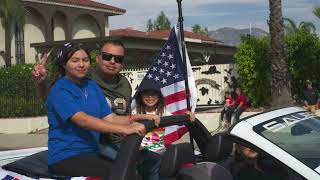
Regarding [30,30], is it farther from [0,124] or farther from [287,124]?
[287,124]

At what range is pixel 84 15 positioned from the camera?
1419 inches

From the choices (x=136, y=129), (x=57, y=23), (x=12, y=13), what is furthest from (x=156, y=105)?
(x=57, y=23)

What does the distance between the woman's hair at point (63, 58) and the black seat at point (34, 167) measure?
598 millimetres

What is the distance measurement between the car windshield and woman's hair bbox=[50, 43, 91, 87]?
1369 mm

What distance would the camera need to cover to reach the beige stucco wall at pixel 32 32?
31141mm

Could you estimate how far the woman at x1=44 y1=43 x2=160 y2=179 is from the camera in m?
3.57

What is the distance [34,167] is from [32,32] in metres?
Result: 28.8

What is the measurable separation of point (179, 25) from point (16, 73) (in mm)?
15084

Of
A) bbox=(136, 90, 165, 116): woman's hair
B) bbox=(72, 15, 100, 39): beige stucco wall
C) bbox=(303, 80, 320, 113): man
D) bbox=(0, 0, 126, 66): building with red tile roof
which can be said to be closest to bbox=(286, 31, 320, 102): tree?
bbox=(303, 80, 320, 113): man

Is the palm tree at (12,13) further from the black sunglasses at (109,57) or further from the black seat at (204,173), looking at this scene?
the black seat at (204,173)

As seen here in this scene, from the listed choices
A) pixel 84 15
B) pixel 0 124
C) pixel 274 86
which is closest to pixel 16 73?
pixel 0 124

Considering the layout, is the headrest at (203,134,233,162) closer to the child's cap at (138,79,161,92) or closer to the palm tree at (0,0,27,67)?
the child's cap at (138,79,161,92)

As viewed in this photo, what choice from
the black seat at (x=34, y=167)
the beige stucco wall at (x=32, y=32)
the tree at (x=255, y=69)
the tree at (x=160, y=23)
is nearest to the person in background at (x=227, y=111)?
the tree at (x=255, y=69)

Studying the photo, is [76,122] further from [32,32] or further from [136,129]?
[32,32]
